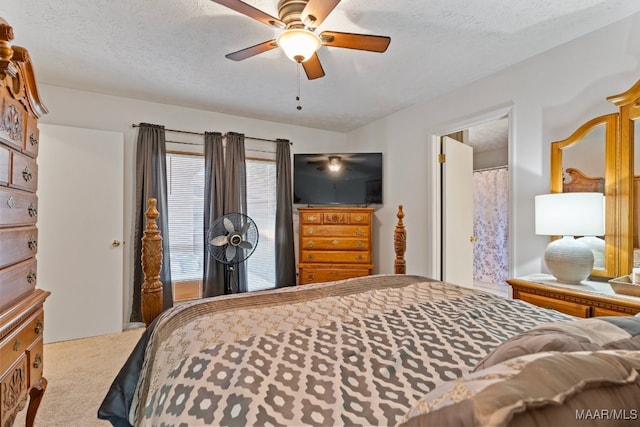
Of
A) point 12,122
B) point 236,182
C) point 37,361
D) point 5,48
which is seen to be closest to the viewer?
point 5,48

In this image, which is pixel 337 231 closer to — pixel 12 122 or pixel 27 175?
pixel 27 175

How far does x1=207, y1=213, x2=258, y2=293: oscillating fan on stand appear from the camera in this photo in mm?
3121

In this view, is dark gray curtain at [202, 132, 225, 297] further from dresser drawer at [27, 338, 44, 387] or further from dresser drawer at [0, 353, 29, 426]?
dresser drawer at [0, 353, 29, 426]

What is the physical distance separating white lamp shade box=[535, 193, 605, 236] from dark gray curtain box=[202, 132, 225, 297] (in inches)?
119

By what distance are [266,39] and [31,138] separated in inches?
59.3

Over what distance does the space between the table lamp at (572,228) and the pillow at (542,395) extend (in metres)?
1.63

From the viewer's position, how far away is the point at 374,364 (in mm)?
865

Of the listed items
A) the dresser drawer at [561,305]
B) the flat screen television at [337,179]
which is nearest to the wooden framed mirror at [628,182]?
the dresser drawer at [561,305]

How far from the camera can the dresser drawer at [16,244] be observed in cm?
113

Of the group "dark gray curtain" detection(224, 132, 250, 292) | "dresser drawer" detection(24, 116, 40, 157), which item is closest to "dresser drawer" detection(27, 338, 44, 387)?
"dresser drawer" detection(24, 116, 40, 157)

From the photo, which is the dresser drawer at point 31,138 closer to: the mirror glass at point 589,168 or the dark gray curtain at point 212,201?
the dark gray curtain at point 212,201

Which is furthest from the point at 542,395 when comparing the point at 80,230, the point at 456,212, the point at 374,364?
the point at 80,230

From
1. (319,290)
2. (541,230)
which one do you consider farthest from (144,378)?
(541,230)

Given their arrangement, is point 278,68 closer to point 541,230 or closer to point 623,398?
point 541,230
